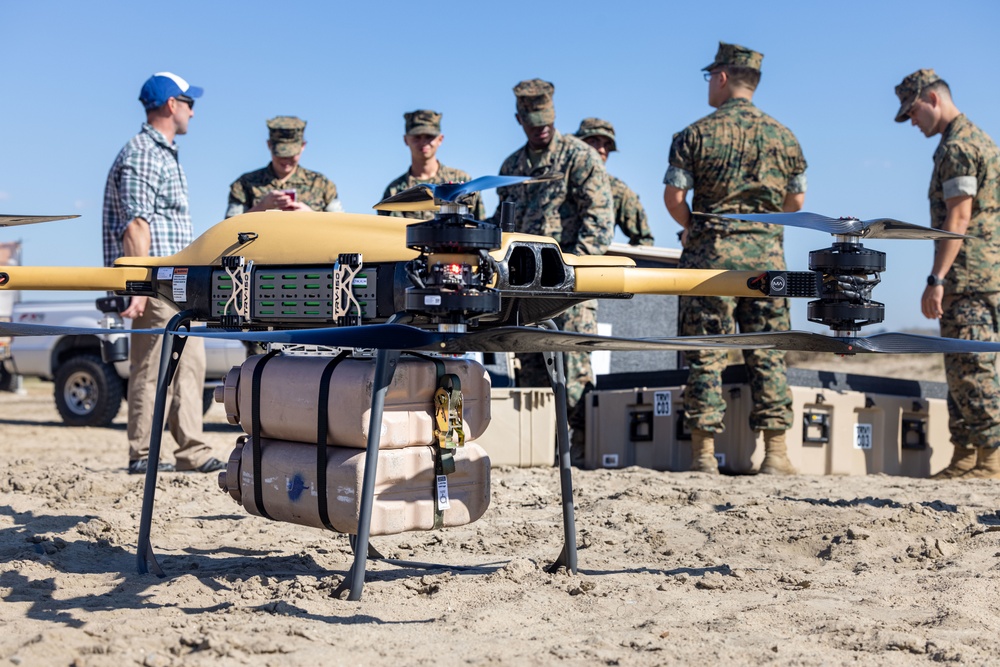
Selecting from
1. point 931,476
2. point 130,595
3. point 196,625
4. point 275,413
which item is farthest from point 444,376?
point 931,476

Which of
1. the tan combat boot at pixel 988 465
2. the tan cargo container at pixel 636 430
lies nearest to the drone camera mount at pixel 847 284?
the tan cargo container at pixel 636 430

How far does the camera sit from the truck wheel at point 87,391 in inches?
438

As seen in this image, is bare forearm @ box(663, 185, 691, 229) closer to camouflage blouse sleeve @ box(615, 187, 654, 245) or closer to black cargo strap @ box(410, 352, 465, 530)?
camouflage blouse sleeve @ box(615, 187, 654, 245)

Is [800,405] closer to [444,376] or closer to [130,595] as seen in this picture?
[444,376]

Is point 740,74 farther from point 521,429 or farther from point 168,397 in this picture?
point 168,397

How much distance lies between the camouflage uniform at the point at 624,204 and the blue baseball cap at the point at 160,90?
3.70 metres

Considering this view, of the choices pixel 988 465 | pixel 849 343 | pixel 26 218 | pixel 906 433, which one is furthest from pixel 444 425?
pixel 906 433

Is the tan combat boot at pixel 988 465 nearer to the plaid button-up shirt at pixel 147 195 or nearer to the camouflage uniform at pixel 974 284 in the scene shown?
the camouflage uniform at pixel 974 284

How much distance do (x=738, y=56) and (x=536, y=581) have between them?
4.22 m

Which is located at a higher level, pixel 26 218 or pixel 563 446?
pixel 26 218

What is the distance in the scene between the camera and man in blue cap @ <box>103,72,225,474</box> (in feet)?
20.6

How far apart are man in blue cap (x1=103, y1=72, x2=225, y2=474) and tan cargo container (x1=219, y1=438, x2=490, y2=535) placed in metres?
2.71

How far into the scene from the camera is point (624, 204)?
355 inches

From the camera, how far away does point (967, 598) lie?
11.3 ft
